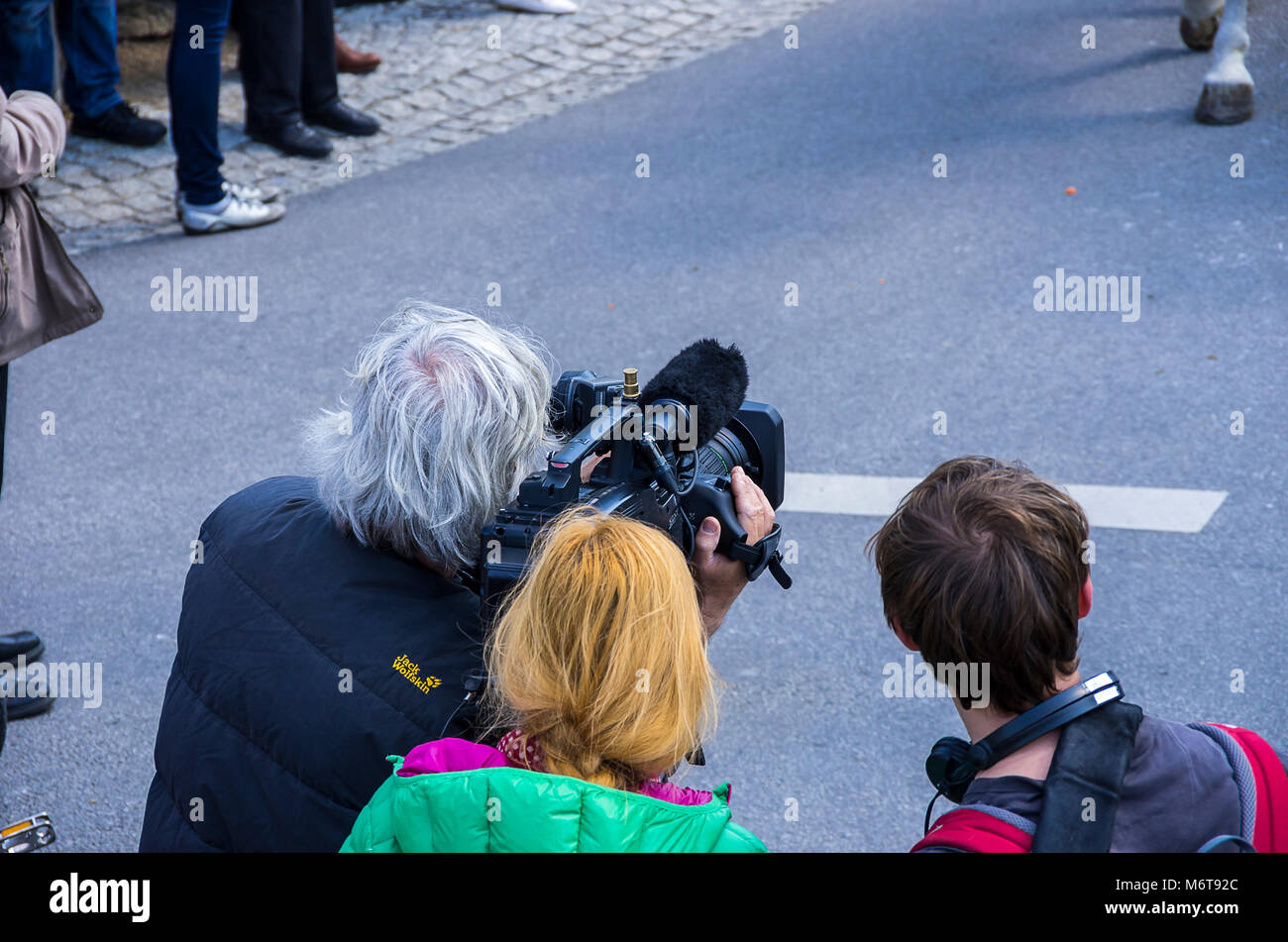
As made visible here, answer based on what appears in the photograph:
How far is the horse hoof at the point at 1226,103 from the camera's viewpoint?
6547 millimetres

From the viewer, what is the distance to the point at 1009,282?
17.9ft

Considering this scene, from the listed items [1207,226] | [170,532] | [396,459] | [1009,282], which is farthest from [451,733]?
[1207,226]

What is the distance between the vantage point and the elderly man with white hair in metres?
1.78

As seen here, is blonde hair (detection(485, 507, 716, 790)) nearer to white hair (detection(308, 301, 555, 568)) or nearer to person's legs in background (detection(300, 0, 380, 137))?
white hair (detection(308, 301, 555, 568))

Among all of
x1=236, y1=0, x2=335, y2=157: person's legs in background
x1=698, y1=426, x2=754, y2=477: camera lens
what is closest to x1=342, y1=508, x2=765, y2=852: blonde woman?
x1=698, y1=426, x2=754, y2=477: camera lens

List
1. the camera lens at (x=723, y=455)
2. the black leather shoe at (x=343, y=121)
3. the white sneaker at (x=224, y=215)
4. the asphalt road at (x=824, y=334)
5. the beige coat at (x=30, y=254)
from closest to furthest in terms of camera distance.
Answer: the camera lens at (x=723, y=455) < the beige coat at (x=30, y=254) < the asphalt road at (x=824, y=334) < the white sneaker at (x=224, y=215) < the black leather shoe at (x=343, y=121)

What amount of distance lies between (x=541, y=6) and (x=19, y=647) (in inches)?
245

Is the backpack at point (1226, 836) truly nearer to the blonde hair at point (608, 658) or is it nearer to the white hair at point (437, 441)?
the blonde hair at point (608, 658)

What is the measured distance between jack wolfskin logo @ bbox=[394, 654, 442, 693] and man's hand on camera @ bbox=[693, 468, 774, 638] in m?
0.50

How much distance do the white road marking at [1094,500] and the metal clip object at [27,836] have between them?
7.79 feet

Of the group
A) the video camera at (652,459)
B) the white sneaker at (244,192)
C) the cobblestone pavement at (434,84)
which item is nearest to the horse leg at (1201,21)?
the cobblestone pavement at (434,84)

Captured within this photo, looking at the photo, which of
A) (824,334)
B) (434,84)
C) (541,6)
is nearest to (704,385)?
(824,334)

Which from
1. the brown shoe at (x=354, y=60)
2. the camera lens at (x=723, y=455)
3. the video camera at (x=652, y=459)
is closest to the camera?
the video camera at (x=652, y=459)
